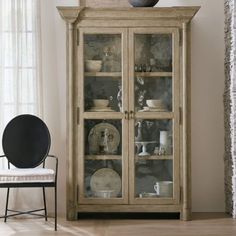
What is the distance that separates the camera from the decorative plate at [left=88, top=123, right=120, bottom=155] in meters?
5.09

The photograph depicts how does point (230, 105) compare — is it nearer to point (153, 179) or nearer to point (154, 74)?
point (154, 74)

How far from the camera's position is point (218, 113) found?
5.48 meters

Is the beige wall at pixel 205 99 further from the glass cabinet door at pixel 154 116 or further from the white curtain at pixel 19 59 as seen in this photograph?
the glass cabinet door at pixel 154 116

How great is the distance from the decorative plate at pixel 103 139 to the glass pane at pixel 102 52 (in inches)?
20.1

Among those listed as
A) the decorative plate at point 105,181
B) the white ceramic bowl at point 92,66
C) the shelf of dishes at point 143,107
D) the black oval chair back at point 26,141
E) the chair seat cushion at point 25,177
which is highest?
the white ceramic bowl at point 92,66

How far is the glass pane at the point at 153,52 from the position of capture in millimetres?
5066

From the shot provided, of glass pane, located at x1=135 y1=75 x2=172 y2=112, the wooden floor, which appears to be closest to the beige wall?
the wooden floor

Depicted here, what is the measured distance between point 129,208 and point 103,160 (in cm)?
48

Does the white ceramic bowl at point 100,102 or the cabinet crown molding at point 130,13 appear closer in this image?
the cabinet crown molding at point 130,13

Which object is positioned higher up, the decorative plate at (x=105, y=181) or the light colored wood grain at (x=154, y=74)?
the light colored wood grain at (x=154, y=74)

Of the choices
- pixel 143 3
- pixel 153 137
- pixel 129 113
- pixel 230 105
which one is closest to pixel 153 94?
pixel 129 113

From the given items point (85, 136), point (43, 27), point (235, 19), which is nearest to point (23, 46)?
point (43, 27)

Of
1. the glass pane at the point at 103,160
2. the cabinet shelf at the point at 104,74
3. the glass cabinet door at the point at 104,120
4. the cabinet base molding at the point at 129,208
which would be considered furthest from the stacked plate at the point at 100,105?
the cabinet base molding at the point at 129,208

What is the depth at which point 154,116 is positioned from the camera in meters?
5.05
